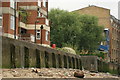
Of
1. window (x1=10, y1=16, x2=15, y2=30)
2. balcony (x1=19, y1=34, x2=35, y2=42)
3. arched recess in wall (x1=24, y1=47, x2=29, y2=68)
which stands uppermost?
window (x1=10, y1=16, x2=15, y2=30)

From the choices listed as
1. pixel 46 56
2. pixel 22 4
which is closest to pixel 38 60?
pixel 46 56

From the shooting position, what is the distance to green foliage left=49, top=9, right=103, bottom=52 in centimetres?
7819

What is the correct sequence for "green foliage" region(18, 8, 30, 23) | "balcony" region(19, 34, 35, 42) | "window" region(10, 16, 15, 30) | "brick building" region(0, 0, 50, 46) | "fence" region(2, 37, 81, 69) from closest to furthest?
"fence" region(2, 37, 81, 69), "window" region(10, 16, 15, 30), "balcony" region(19, 34, 35, 42), "brick building" region(0, 0, 50, 46), "green foliage" region(18, 8, 30, 23)

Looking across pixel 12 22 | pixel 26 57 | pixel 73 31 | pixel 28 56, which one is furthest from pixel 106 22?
pixel 26 57

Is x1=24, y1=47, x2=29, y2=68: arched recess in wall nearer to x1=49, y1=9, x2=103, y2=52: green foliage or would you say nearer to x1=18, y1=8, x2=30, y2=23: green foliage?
x1=18, y1=8, x2=30, y2=23: green foliage

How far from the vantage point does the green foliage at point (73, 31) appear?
78.2 metres

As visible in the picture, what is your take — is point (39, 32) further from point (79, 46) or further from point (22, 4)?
point (79, 46)

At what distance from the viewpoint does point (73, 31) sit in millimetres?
78375

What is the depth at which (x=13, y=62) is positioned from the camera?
15.5 meters

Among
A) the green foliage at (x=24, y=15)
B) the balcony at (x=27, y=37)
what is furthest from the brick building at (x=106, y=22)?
the balcony at (x=27, y=37)

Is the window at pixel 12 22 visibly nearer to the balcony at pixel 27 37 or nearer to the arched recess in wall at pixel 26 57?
the balcony at pixel 27 37

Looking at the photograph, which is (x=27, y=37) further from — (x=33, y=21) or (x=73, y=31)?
(x=73, y=31)

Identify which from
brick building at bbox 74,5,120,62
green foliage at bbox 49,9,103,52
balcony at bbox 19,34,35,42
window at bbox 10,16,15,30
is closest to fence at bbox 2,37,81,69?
window at bbox 10,16,15,30

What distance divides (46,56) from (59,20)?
5636 centimetres
